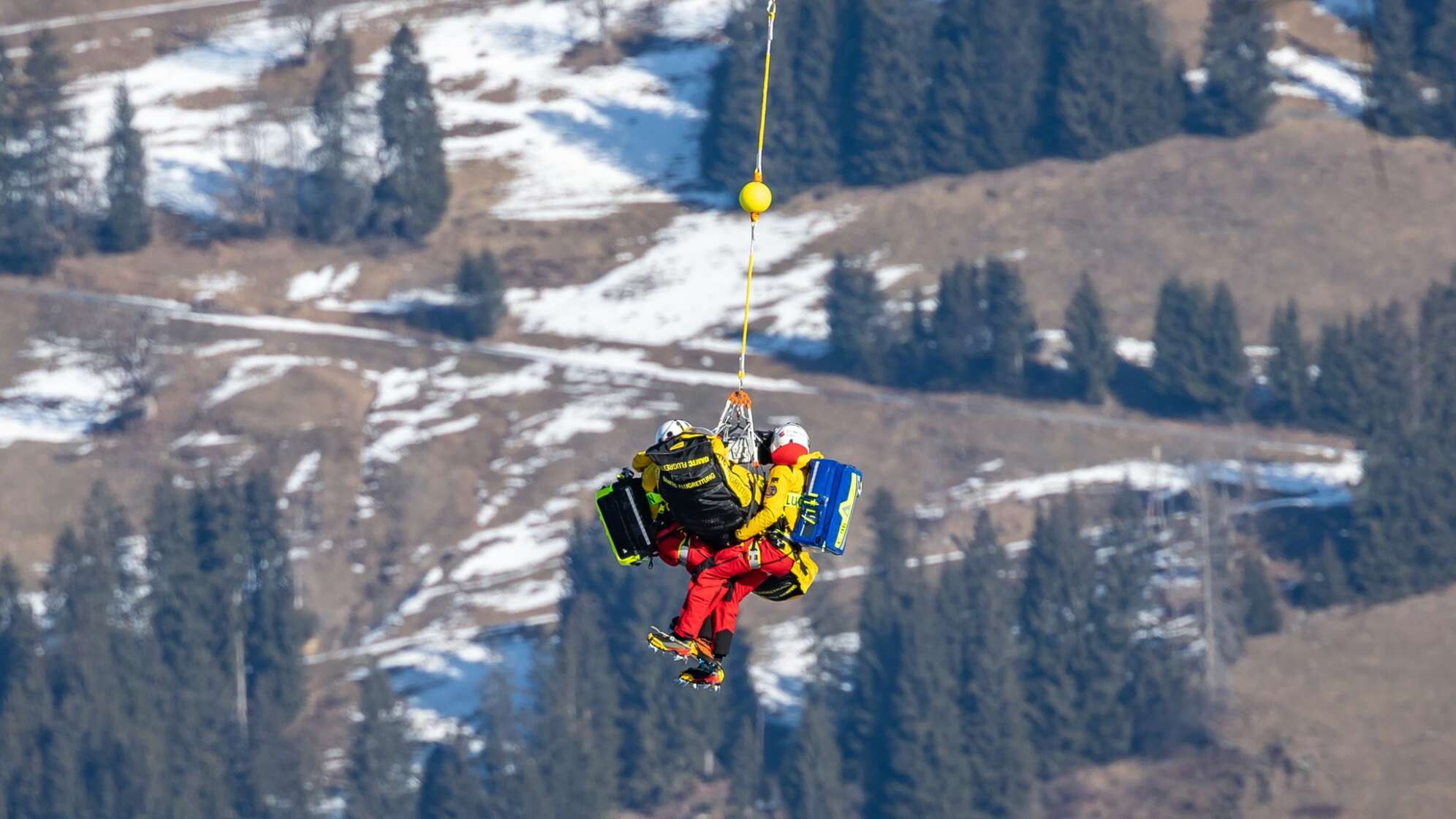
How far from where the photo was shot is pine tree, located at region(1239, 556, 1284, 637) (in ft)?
285

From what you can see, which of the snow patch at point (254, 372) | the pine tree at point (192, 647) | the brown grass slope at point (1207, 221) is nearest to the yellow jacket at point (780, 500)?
the pine tree at point (192, 647)

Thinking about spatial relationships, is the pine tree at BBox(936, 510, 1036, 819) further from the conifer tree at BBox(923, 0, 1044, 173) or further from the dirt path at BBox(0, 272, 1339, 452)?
the conifer tree at BBox(923, 0, 1044, 173)

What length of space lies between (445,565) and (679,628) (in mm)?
70724

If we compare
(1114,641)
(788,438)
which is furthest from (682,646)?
(1114,641)

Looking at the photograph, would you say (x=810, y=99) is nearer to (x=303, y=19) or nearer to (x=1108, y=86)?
(x=1108, y=86)

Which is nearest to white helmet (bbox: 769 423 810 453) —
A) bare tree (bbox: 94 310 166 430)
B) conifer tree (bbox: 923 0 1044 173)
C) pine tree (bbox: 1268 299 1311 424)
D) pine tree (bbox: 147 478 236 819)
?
pine tree (bbox: 147 478 236 819)

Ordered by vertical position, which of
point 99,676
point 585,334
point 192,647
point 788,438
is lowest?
point 99,676

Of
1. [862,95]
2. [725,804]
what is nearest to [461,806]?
[725,804]

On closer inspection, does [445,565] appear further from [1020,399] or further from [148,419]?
[1020,399]

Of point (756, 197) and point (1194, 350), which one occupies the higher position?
point (756, 197)

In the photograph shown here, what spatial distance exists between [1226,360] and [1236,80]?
77.2 feet

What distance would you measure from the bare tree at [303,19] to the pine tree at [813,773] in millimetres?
58705

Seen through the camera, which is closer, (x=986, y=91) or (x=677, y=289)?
(x=677, y=289)

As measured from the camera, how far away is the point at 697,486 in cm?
2188
